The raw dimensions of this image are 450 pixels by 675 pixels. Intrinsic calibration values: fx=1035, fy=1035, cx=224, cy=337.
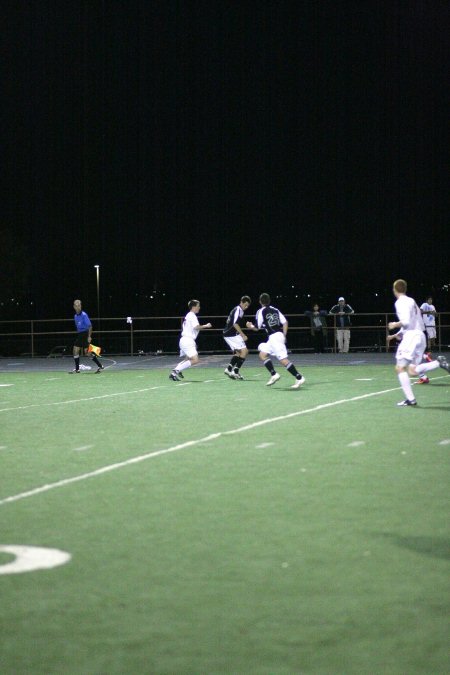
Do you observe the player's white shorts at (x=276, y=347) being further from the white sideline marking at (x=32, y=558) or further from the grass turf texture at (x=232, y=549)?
the white sideline marking at (x=32, y=558)

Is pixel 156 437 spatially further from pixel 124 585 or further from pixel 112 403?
pixel 124 585

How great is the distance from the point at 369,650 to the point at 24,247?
3343 inches

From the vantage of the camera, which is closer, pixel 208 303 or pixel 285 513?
pixel 285 513

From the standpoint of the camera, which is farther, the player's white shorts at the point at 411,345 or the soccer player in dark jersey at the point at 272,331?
the soccer player in dark jersey at the point at 272,331

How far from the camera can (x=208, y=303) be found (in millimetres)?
141375

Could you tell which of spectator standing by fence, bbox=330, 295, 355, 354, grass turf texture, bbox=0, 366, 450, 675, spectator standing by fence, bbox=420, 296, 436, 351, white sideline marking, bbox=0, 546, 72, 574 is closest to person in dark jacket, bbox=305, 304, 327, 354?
spectator standing by fence, bbox=330, 295, 355, 354

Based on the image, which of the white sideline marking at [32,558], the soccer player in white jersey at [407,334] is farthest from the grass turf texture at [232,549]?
the soccer player in white jersey at [407,334]

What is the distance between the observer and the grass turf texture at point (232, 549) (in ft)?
15.8

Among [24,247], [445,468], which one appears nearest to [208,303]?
[24,247]

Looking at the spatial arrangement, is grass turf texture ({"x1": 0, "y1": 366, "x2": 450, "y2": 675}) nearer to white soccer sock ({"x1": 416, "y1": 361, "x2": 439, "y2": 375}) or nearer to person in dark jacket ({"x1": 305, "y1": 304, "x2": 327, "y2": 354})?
white soccer sock ({"x1": 416, "y1": 361, "x2": 439, "y2": 375})

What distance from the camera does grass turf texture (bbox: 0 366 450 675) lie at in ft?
15.8

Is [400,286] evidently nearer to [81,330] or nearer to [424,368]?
[424,368]

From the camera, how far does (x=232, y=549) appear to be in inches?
268

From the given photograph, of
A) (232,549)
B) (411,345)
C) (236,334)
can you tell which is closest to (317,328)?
(236,334)
